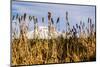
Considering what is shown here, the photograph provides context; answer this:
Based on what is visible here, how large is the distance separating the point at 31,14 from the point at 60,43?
0.54 metres

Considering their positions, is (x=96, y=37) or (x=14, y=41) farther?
(x=96, y=37)

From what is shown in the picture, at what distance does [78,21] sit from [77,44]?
312mm

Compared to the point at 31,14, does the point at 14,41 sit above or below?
below

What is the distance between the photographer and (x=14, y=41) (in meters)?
2.56

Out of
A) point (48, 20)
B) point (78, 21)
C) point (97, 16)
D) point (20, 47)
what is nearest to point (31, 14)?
point (48, 20)

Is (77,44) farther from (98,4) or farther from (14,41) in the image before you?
(14,41)

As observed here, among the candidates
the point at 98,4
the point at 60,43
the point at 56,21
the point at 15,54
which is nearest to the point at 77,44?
the point at 60,43

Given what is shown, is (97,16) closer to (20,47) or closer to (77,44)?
(77,44)

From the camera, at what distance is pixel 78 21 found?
2.90 metres

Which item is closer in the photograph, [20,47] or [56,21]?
[20,47]
